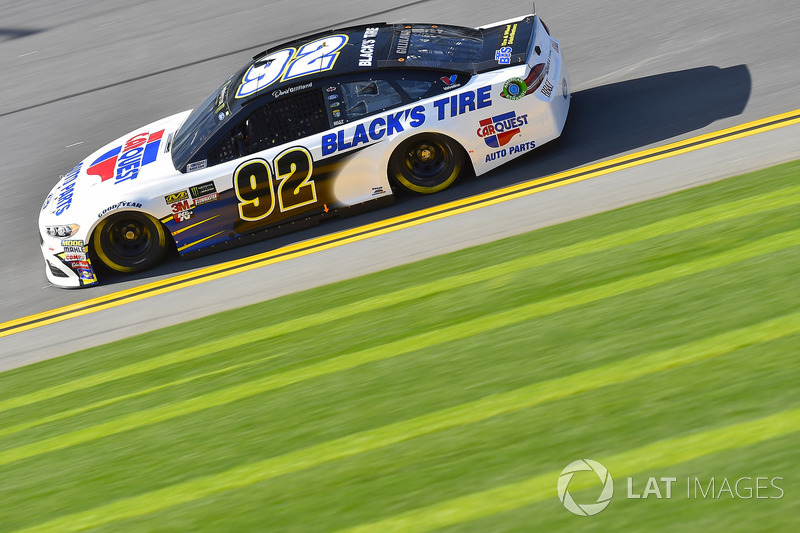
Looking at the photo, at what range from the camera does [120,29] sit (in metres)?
13.8

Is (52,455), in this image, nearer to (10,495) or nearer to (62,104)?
(10,495)

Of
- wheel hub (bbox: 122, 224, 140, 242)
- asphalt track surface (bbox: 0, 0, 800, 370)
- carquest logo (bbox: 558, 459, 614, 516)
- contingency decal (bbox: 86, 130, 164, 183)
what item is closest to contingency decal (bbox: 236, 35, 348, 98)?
contingency decal (bbox: 86, 130, 164, 183)

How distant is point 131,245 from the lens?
823cm

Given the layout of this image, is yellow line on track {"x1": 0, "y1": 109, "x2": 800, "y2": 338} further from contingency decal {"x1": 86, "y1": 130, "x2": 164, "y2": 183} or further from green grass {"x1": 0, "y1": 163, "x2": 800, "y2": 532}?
contingency decal {"x1": 86, "y1": 130, "x2": 164, "y2": 183}

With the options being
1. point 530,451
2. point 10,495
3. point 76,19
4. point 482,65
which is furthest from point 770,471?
point 76,19

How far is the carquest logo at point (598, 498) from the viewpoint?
4.08 meters

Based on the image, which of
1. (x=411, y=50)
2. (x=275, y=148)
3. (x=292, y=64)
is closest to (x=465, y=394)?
(x=275, y=148)

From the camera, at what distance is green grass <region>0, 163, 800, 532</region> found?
429 centimetres

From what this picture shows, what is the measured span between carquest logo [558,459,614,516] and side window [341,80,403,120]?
440cm

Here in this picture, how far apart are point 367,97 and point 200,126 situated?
1692 millimetres

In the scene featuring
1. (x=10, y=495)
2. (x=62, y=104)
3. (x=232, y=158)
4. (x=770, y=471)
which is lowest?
(x=770, y=471)

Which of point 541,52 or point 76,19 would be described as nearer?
point 541,52

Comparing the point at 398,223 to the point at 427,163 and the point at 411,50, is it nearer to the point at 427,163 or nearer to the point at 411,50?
the point at 427,163

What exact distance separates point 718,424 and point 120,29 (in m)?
12.2
